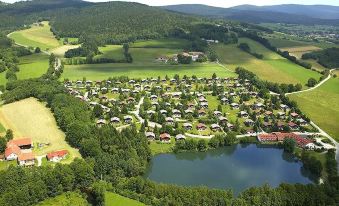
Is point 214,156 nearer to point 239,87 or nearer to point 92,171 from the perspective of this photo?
point 92,171

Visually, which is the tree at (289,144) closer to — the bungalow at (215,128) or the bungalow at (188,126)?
the bungalow at (215,128)

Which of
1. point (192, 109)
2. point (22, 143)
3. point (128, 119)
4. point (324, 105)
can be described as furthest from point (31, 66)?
point (324, 105)

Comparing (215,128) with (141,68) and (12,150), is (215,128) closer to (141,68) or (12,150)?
(12,150)

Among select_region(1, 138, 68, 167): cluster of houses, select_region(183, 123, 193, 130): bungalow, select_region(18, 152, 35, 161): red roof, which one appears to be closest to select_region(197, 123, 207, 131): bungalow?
select_region(183, 123, 193, 130): bungalow

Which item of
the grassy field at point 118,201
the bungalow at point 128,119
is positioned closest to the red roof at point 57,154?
the grassy field at point 118,201

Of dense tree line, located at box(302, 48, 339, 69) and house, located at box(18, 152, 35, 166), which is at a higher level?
house, located at box(18, 152, 35, 166)

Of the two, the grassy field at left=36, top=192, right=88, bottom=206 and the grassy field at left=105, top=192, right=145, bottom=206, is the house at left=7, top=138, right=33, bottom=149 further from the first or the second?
the grassy field at left=105, top=192, right=145, bottom=206

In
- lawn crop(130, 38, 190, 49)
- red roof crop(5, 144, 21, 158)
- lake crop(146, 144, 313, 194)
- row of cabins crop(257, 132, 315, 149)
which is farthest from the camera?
lawn crop(130, 38, 190, 49)

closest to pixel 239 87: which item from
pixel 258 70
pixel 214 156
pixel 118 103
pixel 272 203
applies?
pixel 258 70
